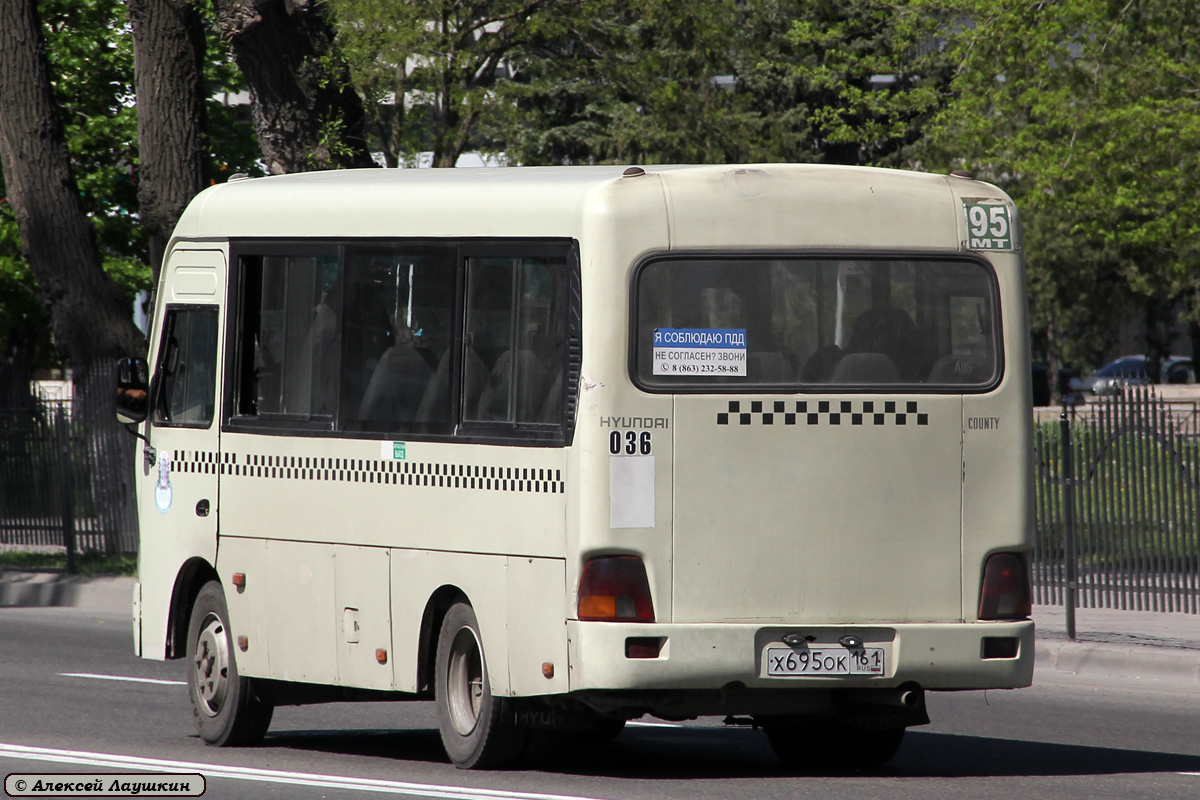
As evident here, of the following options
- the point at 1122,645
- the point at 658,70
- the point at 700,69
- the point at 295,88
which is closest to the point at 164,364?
the point at 1122,645

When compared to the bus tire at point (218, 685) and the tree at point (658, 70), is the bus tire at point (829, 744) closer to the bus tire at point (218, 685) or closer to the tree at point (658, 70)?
the bus tire at point (218, 685)

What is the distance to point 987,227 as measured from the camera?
8.48 m

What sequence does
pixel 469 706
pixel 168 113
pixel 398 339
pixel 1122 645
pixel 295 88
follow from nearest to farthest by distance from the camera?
pixel 469 706 < pixel 398 339 < pixel 1122 645 < pixel 295 88 < pixel 168 113

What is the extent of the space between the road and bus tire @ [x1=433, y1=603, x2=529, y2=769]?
97 mm

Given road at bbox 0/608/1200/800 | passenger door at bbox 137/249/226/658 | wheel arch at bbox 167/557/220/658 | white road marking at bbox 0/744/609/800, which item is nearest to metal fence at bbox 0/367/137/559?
road at bbox 0/608/1200/800

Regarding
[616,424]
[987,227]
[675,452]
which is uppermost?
[987,227]

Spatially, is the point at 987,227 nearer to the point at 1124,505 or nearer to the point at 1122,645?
the point at 1122,645

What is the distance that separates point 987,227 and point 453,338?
94.9 inches

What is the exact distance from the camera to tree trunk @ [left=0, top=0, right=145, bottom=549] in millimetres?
20875

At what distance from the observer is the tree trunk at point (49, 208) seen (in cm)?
2088

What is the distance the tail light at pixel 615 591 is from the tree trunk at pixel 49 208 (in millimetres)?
14019

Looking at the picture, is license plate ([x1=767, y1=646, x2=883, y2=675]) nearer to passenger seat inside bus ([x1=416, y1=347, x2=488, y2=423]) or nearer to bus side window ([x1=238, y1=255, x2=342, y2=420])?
passenger seat inside bus ([x1=416, y1=347, x2=488, y2=423])

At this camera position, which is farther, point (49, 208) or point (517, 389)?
point (49, 208)

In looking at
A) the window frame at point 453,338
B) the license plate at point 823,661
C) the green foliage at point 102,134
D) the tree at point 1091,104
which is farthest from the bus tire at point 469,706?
the green foliage at point 102,134
